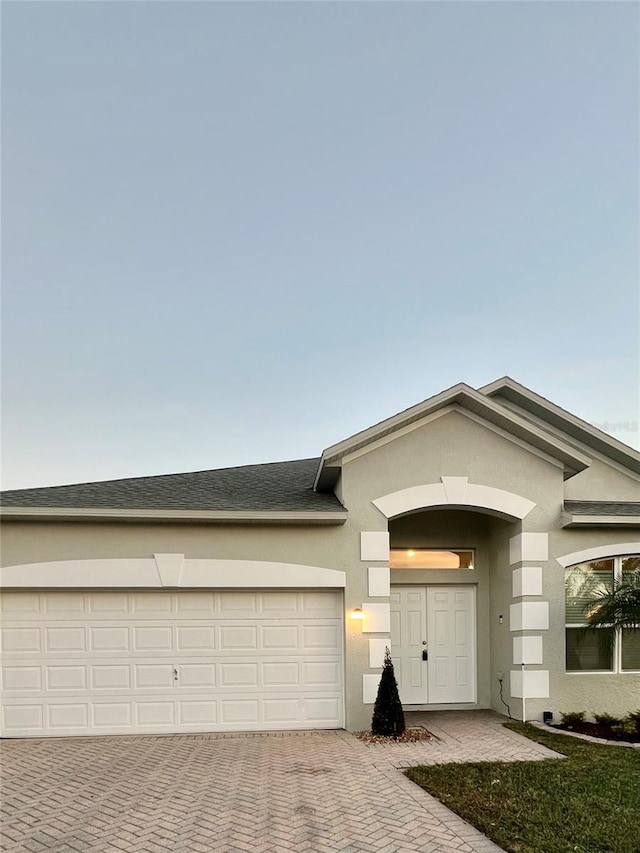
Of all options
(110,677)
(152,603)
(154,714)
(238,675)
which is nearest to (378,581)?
(238,675)

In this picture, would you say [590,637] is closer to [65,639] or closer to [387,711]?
[387,711]

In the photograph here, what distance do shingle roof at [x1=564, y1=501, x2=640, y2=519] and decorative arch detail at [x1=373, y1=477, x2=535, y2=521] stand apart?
2.99ft

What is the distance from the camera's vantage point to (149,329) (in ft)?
62.1

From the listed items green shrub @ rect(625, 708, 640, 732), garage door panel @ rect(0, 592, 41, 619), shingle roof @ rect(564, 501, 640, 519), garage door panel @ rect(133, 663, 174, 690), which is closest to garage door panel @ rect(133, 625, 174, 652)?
garage door panel @ rect(133, 663, 174, 690)

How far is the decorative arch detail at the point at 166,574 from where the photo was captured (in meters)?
10.4

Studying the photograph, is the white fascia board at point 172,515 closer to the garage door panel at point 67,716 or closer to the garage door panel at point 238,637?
the garage door panel at point 238,637

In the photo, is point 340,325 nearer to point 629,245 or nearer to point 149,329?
point 149,329

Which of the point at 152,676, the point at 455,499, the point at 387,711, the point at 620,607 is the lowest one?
Answer: the point at 387,711

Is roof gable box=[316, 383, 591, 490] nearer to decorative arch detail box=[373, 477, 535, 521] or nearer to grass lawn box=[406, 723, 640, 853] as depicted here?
decorative arch detail box=[373, 477, 535, 521]

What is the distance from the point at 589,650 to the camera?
448 inches

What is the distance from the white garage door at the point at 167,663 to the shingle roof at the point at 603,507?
4551 mm

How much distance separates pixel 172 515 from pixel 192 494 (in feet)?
4.09

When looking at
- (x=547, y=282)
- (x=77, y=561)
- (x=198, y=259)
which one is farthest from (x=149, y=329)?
(x=547, y=282)

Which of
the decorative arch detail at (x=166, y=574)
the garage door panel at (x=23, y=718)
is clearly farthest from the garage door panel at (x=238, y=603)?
the garage door panel at (x=23, y=718)
